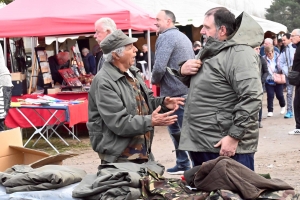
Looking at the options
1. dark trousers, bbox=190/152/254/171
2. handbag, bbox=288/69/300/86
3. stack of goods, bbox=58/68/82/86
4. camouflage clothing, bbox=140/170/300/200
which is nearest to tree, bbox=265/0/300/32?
stack of goods, bbox=58/68/82/86

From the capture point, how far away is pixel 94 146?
14.7 ft

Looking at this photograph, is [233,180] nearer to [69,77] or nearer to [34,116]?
[34,116]

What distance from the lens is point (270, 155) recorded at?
900cm

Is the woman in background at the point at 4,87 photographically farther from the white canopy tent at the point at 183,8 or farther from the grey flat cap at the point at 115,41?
the white canopy tent at the point at 183,8

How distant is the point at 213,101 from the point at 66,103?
5958 millimetres

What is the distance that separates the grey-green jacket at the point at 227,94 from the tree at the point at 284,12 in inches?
1815

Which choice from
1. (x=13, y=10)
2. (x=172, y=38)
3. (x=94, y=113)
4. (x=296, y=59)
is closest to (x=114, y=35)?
(x=94, y=113)

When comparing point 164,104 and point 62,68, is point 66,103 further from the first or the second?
point 164,104

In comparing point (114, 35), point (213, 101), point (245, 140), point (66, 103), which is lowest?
point (66, 103)

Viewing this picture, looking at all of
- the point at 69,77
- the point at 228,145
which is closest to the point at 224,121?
the point at 228,145

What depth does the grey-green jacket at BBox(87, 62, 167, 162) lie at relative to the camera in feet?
14.0

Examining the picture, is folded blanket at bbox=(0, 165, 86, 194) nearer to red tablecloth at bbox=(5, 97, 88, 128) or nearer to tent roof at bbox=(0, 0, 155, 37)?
red tablecloth at bbox=(5, 97, 88, 128)

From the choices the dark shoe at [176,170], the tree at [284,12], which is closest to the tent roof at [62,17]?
the dark shoe at [176,170]

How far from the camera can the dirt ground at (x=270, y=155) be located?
7.85 m
